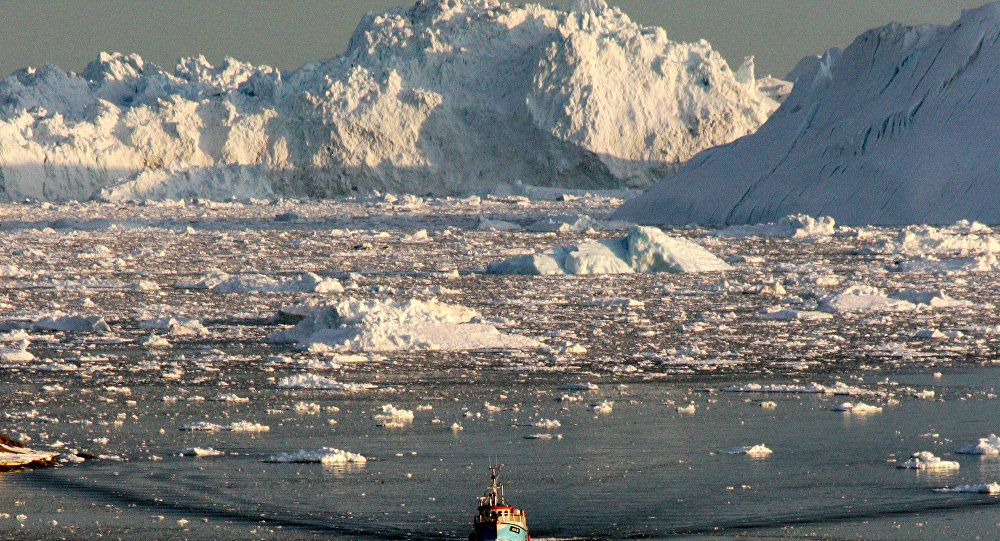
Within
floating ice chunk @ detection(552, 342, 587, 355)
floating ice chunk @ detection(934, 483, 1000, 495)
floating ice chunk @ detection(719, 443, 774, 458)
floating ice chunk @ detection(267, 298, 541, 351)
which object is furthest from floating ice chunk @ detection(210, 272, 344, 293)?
floating ice chunk @ detection(934, 483, 1000, 495)

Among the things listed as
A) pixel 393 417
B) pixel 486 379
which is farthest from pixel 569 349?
pixel 393 417

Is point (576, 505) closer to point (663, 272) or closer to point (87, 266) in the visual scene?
point (663, 272)

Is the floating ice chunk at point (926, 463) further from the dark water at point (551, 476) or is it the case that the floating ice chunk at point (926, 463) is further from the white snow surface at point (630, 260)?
the white snow surface at point (630, 260)

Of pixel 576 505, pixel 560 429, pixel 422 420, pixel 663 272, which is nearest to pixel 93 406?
pixel 422 420

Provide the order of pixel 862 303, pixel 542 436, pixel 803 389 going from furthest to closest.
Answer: pixel 862 303, pixel 803 389, pixel 542 436

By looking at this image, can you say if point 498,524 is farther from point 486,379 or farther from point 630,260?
point 630,260
